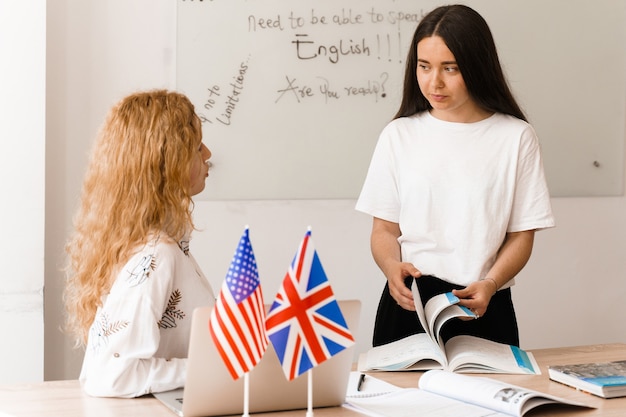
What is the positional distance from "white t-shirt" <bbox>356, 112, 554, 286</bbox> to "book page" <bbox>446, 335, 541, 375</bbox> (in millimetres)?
222

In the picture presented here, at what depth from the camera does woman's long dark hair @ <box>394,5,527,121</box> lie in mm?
2186

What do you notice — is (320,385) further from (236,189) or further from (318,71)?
(318,71)

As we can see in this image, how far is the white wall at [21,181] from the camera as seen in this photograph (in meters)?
2.65

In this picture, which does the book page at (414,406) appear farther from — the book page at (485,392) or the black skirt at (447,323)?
the black skirt at (447,323)

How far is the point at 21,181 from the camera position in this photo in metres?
2.69

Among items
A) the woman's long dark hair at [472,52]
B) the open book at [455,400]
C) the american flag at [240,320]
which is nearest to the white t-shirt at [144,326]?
the american flag at [240,320]

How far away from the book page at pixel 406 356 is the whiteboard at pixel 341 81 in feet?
4.05

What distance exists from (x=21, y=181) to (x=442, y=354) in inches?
58.3

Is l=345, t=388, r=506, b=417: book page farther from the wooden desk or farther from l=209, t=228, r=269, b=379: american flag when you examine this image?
l=209, t=228, r=269, b=379: american flag

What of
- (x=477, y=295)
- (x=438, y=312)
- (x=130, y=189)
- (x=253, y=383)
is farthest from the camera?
(x=477, y=295)

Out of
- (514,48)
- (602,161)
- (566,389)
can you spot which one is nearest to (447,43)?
(566,389)

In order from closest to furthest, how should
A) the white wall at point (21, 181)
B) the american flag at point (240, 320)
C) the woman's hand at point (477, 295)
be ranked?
the american flag at point (240, 320), the woman's hand at point (477, 295), the white wall at point (21, 181)

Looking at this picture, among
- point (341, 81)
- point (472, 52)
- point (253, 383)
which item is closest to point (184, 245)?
point (253, 383)

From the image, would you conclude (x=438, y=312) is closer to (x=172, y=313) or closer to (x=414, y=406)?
(x=414, y=406)
